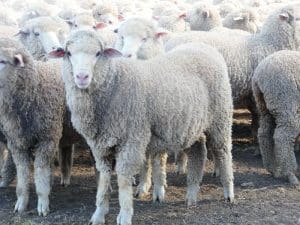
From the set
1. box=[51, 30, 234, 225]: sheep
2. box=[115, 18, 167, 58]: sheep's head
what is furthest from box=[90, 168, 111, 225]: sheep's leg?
box=[115, 18, 167, 58]: sheep's head

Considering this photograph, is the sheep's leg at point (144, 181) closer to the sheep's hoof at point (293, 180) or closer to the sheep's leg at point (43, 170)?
the sheep's leg at point (43, 170)

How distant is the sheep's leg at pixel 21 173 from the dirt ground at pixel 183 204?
0.35 feet

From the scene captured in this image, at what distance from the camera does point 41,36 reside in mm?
7055

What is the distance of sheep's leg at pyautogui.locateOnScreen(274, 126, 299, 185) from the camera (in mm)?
6371

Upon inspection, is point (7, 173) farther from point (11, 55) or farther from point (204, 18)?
point (204, 18)

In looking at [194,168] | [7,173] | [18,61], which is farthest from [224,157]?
[7,173]

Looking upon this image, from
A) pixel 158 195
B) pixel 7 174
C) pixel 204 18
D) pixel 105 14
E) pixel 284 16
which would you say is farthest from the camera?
pixel 204 18

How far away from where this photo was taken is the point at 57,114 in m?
5.64

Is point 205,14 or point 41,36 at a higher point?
point 205,14

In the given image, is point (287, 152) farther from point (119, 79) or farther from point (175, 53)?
point (119, 79)

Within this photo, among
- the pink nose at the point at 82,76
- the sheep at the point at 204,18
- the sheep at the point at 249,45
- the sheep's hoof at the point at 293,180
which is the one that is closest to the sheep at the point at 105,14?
the sheep at the point at 204,18

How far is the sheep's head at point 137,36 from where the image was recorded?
6.55 m

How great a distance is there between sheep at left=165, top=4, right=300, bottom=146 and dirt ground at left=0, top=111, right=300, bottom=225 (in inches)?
39.4

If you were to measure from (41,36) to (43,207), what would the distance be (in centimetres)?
232
